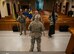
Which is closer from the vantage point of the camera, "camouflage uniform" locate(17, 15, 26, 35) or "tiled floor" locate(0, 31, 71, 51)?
"tiled floor" locate(0, 31, 71, 51)

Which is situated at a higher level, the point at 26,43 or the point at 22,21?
the point at 22,21

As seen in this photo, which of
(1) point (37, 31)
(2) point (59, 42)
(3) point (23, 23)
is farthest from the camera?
(3) point (23, 23)

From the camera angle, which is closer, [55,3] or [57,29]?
[55,3]

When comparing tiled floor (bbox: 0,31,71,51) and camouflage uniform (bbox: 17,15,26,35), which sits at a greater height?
camouflage uniform (bbox: 17,15,26,35)

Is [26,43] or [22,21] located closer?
[26,43]

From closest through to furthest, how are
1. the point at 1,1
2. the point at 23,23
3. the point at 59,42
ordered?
the point at 59,42, the point at 23,23, the point at 1,1

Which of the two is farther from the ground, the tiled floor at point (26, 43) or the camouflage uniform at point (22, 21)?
the camouflage uniform at point (22, 21)

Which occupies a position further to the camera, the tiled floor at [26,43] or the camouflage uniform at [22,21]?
the camouflage uniform at [22,21]

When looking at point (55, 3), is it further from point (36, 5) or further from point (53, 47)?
point (53, 47)

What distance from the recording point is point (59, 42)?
→ 26.2 ft

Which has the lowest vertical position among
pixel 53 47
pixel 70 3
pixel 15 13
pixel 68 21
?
pixel 53 47

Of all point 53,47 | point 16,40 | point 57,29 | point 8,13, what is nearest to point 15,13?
point 8,13

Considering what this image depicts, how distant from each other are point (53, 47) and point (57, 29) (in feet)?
11.5

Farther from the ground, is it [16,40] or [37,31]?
[37,31]
